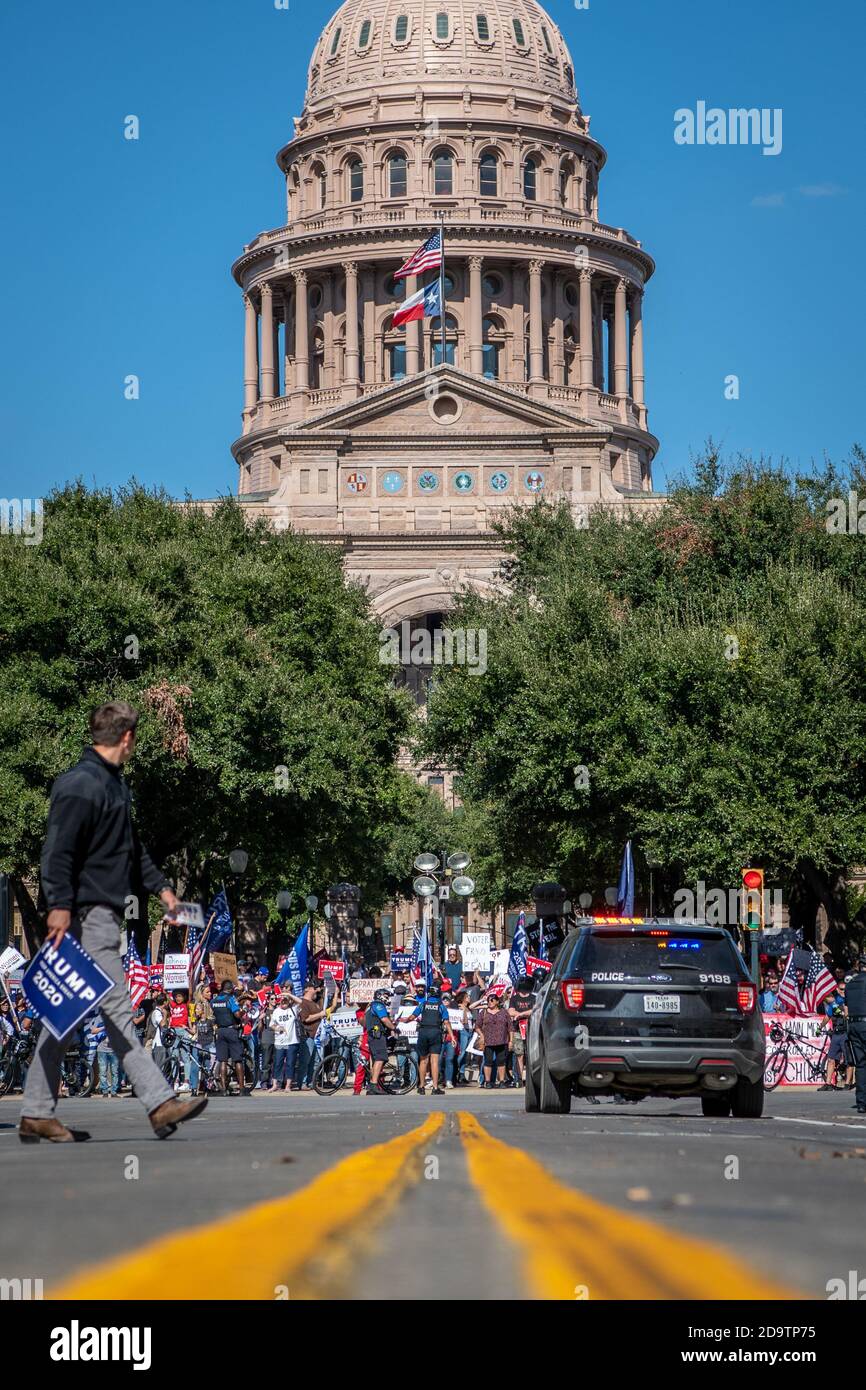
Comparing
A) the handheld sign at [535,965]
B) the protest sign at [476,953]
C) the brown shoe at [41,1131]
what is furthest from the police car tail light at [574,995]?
the protest sign at [476,953]

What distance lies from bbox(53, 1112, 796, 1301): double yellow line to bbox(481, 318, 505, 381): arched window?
372 ft

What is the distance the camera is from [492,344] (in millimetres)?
120938

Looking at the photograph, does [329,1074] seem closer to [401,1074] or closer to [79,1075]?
[401,1074]

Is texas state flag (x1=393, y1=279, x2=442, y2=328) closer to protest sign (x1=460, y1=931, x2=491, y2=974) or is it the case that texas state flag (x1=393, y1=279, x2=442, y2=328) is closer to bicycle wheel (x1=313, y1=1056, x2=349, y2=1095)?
protest sign (x1=460, y1=931, x2=491, y2=974)

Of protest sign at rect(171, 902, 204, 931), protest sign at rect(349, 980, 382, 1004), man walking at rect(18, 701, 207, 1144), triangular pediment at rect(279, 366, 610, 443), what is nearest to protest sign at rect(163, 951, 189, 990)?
protest sign at rect(349, 980, 382, 1004)

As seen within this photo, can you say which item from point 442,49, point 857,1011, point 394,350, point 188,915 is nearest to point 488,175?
point 442,49

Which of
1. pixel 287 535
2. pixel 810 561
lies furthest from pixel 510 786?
pixel 287 535

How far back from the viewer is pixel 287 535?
2537 inches

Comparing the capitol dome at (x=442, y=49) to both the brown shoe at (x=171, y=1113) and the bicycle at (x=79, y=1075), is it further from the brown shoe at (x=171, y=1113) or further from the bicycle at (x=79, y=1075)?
the brown shoe at (x=171, y=1113)

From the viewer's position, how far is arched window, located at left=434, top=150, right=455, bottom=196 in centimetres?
12238

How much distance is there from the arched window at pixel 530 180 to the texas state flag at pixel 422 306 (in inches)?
1208

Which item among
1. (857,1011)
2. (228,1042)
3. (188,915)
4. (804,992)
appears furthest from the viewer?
(804,992)

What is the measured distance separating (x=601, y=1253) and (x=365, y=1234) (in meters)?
0.83
